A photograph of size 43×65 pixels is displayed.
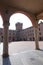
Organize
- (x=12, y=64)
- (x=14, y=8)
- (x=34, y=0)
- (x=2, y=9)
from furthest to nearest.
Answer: (x=14, y=8) < (x=2, y=9) < (x=34, y=0) < (x=12, y=64)

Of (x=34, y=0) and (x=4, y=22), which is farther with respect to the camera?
(x=4, y=22)

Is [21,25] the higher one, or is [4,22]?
[21,25]

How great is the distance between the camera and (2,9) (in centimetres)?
756

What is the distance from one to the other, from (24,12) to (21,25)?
52.4 m

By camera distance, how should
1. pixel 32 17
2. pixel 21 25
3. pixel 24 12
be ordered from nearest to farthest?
pixel 24 12
pixel 32 17
pixel 21 25

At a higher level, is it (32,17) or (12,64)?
(32,17)

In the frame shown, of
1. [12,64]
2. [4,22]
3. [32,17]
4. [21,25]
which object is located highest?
[21,25]

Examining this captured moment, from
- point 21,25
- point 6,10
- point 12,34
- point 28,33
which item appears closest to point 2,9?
point 6,10

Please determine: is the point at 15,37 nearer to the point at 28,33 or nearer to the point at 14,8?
the point at 28,33

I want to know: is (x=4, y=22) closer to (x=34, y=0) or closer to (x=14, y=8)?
(x=14, y=8)

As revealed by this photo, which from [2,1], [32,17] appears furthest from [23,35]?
[2,1]

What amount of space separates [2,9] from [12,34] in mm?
46619

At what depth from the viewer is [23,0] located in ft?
21.7

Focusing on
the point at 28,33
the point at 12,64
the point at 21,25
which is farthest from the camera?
the point at 21,25
